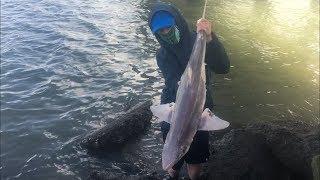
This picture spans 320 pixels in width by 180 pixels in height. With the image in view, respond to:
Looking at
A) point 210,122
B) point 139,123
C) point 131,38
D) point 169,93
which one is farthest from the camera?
point 131,38

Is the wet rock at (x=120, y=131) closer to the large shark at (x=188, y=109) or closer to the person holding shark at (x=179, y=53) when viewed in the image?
the person holding shark at (x=179, y=53)

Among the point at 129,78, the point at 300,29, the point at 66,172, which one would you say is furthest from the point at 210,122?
the point at 300,29

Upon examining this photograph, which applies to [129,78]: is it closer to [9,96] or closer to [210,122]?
[9,96]

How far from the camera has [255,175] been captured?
24.5 ft

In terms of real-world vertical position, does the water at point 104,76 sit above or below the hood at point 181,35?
below

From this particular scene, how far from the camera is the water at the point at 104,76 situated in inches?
400

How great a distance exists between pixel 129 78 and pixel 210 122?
9.19 m

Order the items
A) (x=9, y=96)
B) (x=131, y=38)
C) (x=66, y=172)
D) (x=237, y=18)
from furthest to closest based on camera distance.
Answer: (x=237, y=18)
(x=131, y=38)
(x=9, y=96)
(x=66, y=172)

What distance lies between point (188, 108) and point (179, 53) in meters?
1.76

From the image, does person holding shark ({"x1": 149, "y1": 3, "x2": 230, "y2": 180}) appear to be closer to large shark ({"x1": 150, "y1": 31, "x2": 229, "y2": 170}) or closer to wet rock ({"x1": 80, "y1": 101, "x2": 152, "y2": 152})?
large shark ({"x1": 150, "y1": 31, "x2": 229, "y2": 170})

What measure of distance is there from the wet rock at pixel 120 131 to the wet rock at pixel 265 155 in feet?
8.89

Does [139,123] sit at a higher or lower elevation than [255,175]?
lower

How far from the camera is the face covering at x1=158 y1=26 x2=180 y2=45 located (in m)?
6.21

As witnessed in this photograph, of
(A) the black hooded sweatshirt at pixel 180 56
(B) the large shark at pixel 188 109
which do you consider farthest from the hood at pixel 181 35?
(B) the large shark at pixel 188 109
